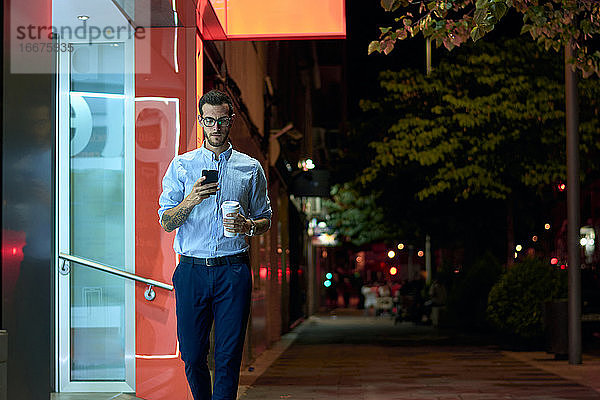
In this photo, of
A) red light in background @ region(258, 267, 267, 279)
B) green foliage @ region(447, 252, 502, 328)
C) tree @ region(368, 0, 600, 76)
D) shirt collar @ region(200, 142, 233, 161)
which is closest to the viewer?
shirt collar @ region(200, 142, 233, 161)

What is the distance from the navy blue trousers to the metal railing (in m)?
3.30

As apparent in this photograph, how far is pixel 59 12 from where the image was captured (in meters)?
8.68

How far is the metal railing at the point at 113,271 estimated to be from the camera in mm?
8633

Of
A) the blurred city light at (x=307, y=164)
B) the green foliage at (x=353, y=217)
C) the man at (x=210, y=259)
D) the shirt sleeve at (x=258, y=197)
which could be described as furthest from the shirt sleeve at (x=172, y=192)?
the green foliage at (x=353, y=217)

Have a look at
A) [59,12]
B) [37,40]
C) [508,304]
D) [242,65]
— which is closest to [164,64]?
[59,12]

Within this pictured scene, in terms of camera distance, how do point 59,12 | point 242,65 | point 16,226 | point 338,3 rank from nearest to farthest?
1. point 16,226
2. point 59,12
3. point 338,3
4. point 242,65

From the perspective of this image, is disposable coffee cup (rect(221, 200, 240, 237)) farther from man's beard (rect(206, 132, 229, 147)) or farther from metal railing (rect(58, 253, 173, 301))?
metal railing (rect(58, 253, 173, 301))

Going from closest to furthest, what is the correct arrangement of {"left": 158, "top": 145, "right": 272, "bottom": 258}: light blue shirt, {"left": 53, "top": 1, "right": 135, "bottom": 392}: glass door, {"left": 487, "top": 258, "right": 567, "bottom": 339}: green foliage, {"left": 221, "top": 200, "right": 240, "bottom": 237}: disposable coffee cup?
{"left": 221, "top": 200, "right": 240, "bottom": 237}: disposable coffee cup → {"left": 158, "top": 145, "right": 272, "bottom": 258}: light blue shirt → {"left": 53, "top": 1, "right": 135, "bottom": 392}: glass door → {"left": 487, "top": 258, "right": 567, "bottom": 339}: green foliage

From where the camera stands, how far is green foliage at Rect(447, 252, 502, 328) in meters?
24.5

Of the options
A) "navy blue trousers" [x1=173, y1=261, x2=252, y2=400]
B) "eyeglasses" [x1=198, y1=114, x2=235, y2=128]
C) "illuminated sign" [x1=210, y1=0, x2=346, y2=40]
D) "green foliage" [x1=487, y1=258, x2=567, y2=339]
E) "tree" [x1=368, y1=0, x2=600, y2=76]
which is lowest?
"green foliage" [x1=487, y1=258, x2=567, y2=339]

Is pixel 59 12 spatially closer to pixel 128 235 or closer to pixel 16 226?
pixel 128 235

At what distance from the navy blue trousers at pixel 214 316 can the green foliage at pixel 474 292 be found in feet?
62.5

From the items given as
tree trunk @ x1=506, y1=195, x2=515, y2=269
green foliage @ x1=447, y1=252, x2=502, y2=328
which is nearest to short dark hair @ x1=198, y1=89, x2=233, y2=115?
green foliage @ x1=447, y1=252, x2=502, y2=328

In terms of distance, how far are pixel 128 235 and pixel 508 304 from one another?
10076mm
